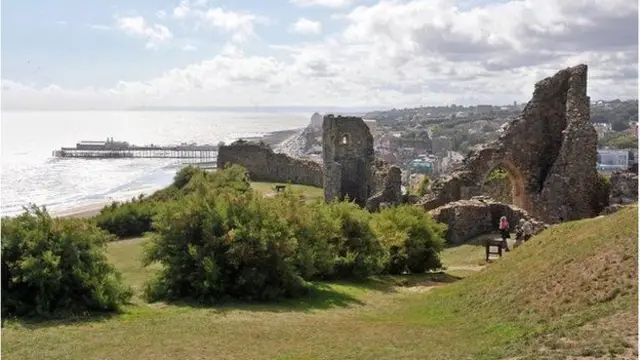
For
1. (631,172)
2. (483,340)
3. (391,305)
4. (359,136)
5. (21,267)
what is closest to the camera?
(483,340)

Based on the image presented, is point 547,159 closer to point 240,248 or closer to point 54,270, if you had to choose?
point 240,248

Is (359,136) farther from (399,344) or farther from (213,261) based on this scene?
(399,344)

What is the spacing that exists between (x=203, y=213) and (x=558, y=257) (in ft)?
29.7

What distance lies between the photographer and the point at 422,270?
76.9 ft

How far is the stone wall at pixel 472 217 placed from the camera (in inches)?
1106

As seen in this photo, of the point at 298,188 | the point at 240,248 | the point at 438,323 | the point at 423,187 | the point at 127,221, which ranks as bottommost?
the point at 127,221

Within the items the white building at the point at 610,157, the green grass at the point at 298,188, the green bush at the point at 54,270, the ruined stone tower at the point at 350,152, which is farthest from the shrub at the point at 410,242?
the white building at the point at 610,157

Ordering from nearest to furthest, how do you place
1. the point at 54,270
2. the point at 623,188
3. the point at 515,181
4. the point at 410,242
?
the point at 54,270 → the point at 410,242 → the point at 623,188 → the point at 515,181

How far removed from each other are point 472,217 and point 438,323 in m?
14.5

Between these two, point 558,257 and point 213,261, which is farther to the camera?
point 213,261

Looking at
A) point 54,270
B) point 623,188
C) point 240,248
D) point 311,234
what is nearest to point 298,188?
point 623,188

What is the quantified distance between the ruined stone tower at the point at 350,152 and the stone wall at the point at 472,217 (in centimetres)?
1627

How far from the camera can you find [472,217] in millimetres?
28453

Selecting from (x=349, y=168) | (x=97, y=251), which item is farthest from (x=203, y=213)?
(x=349, y=168)
